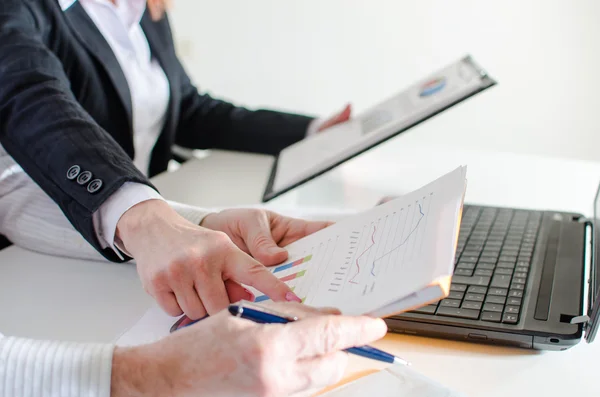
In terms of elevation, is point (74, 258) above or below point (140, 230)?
below

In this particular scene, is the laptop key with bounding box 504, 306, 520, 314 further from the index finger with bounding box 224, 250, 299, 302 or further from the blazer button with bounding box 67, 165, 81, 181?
the blazer button with bounding box 67, 165, 81, 181

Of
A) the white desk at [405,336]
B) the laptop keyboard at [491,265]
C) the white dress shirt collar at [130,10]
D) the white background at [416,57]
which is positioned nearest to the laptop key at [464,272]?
the laptop keyboard at [491,265]

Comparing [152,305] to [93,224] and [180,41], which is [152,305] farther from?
[180,41]

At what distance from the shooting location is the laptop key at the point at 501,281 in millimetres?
704

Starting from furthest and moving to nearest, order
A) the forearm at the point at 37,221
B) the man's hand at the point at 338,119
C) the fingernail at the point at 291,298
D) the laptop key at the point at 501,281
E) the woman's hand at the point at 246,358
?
the man's hand at the point at 338,119 → the forearm at the point at 37,221 → the laptop key at the point at 501,281 → the fingernail at the point at 291,298 → the woman's hand at the point at 246,358

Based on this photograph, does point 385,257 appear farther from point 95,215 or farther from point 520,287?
point 95,215

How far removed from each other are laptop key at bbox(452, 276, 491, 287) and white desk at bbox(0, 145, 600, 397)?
8 centimetres

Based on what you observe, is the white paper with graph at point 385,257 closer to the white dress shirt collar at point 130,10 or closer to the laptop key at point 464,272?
the laptop key at point 464,272

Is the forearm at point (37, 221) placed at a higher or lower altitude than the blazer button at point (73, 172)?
lower

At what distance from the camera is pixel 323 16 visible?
2.52 meters

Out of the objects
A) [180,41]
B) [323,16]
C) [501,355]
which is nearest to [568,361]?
[501,355]

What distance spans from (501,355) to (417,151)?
0.74 metres

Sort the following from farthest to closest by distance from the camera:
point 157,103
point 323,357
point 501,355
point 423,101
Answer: point 157,103, point 423,101, point 501,355, point 323,357

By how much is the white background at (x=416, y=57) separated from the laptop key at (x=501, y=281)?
1.84 metres
